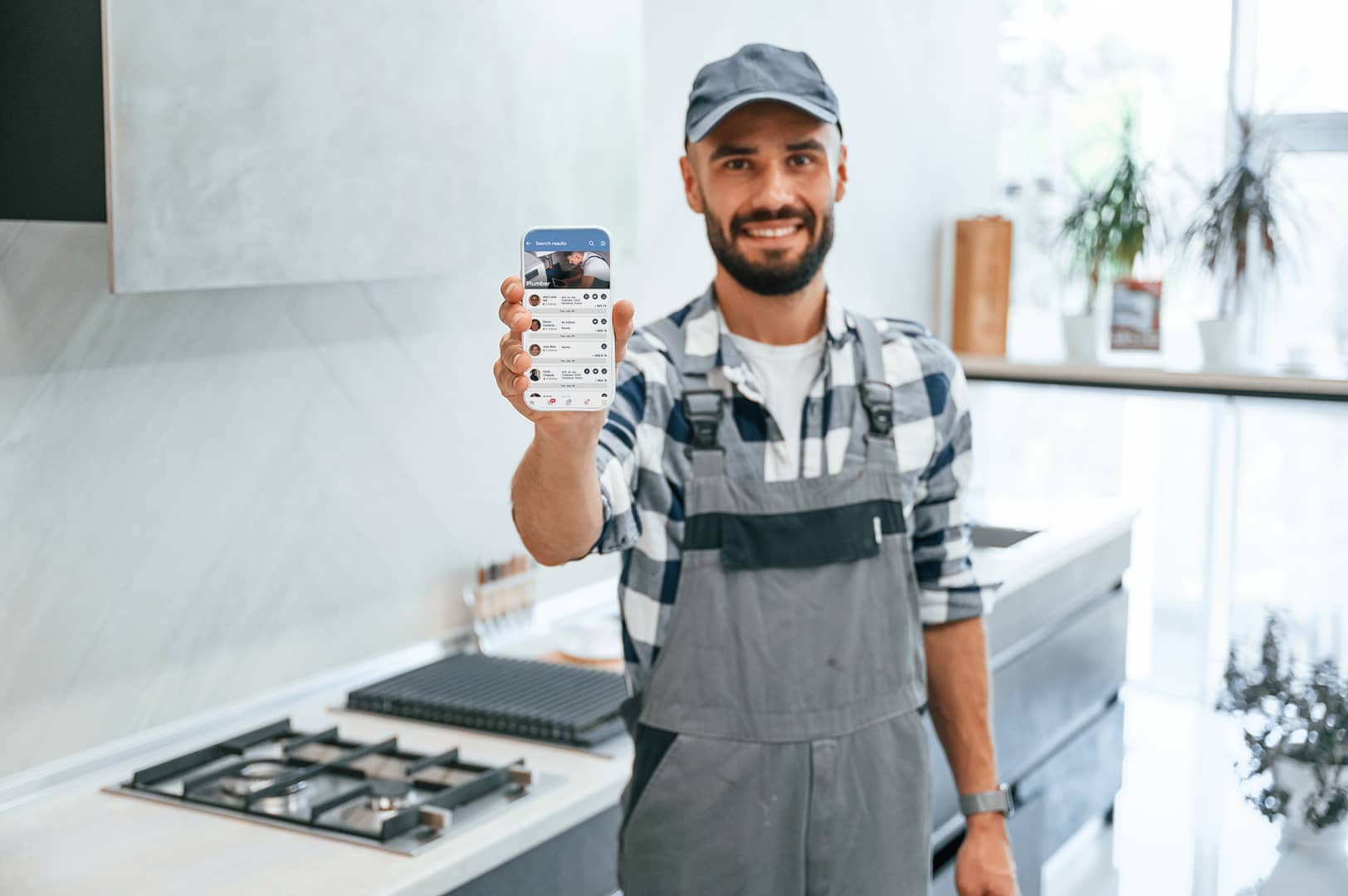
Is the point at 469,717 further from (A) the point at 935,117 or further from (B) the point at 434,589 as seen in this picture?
(A) the point at 935,117

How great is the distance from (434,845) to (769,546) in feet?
1.61

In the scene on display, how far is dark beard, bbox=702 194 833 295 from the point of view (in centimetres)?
160

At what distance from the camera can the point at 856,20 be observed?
3572 millimetres

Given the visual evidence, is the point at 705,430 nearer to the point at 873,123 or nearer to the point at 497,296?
the point at 497,296

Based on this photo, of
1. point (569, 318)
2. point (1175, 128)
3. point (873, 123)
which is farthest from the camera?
point (1175, 128)

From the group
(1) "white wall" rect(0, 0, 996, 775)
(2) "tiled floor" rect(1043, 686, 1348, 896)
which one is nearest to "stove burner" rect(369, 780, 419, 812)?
(1) "white wall" rect(0, 0, 996, 775)

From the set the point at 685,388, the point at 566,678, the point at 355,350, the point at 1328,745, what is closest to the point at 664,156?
the point at 355,350

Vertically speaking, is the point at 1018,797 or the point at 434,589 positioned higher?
the point at 434,589

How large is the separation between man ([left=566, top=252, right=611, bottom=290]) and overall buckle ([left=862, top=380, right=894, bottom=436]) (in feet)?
1.53

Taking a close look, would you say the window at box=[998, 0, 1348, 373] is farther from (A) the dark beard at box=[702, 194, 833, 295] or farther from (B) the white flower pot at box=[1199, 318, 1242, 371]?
(A) the dark beard at box=[702, 194, 833, 295]

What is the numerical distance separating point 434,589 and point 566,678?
0.35m

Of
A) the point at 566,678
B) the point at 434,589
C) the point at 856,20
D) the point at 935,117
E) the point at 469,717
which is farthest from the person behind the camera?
the point at 935,117

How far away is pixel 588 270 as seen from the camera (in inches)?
50.6

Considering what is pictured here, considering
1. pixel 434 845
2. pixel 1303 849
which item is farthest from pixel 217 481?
pixel 1303 849
